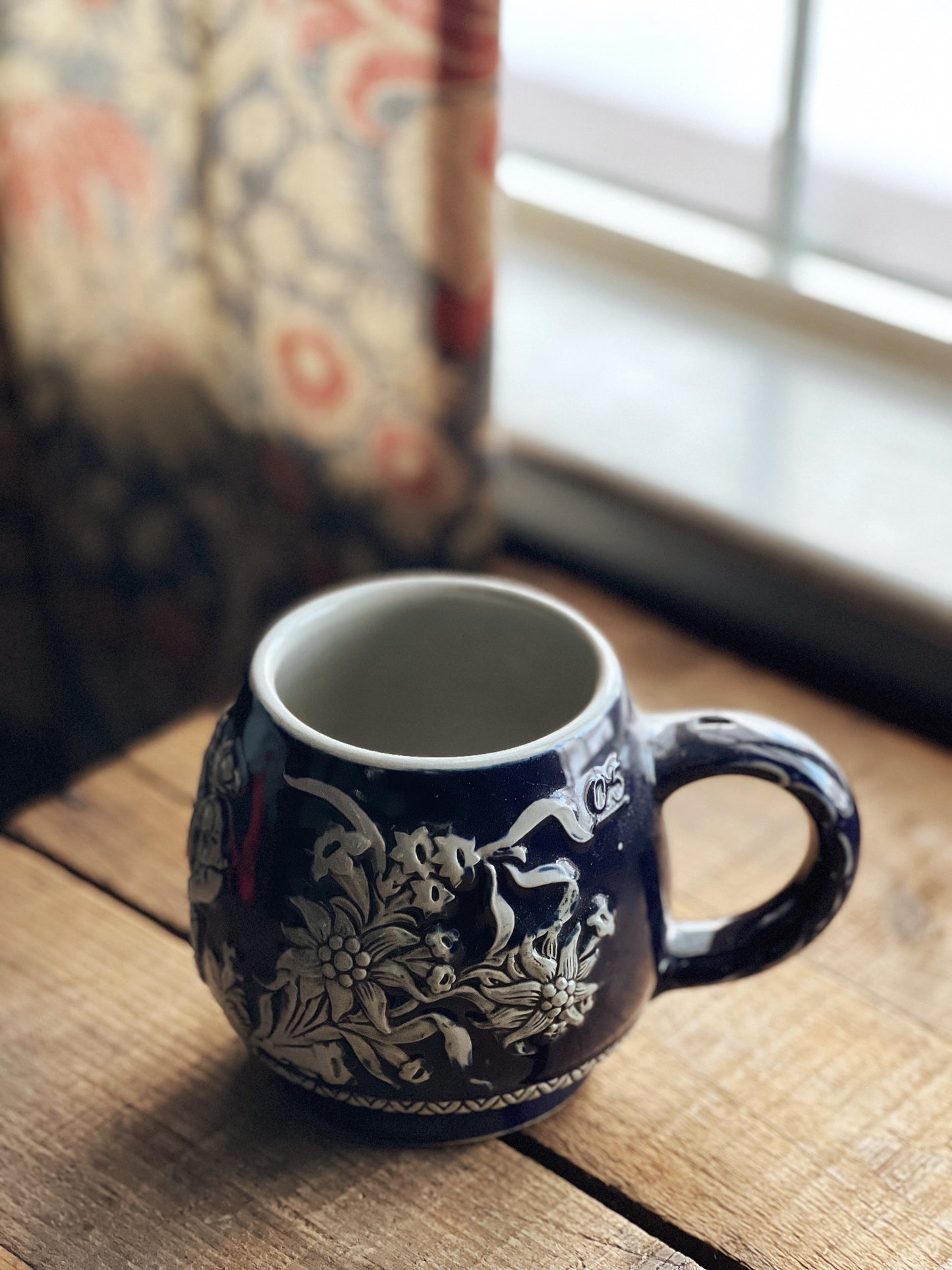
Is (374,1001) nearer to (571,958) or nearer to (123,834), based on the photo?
(571,958)

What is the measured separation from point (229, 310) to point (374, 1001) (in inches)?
21.6

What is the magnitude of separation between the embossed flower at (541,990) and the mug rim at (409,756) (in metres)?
0.05

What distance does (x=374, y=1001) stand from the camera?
0.41 metres

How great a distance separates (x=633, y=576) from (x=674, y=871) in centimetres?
28

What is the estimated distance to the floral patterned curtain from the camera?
73 centimetres

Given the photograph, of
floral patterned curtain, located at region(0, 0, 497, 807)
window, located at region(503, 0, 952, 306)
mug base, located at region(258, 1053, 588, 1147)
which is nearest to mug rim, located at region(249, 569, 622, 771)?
mug base, located at region(258, 1053, 588, 1147)

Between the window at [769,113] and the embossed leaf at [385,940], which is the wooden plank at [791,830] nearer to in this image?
the embossed leaf at [385,940]

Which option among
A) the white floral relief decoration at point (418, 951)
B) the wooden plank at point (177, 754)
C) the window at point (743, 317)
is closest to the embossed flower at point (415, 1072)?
the white floral relief decoration at point (418, 951)

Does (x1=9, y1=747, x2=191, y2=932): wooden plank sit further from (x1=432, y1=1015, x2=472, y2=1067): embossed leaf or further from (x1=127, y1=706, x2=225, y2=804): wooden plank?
(x1=432, y1=1015, x2=472, y2=1067): embossed leaf

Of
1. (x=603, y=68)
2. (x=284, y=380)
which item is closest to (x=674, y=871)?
(x=284, y=380)

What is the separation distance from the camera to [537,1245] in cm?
44

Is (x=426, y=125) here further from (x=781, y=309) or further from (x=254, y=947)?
(x=254, y=947)

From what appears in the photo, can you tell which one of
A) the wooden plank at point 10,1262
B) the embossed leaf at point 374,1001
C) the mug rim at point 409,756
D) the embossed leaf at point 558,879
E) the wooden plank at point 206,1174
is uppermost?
the mug rim at point 409,756

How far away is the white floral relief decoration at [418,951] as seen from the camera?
398mm
